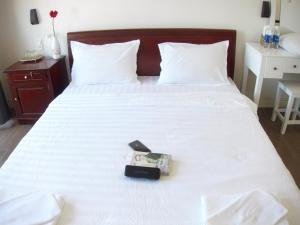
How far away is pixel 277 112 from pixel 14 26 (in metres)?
2.88

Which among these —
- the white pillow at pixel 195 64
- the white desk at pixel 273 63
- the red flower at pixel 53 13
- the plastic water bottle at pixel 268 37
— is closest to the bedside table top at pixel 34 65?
the red flower at pixel 53 13

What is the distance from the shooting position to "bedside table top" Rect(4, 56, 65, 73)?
2527 millimetres

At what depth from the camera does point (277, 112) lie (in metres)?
2.76

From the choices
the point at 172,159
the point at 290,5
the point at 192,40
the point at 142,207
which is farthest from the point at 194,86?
the point at 142,207

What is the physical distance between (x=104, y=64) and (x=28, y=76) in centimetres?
75

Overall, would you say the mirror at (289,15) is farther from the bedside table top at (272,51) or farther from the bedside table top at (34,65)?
the bedside table top at (34,65)

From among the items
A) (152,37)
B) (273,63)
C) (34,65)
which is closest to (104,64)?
(152,37)

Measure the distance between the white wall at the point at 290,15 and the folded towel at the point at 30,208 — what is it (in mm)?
2642

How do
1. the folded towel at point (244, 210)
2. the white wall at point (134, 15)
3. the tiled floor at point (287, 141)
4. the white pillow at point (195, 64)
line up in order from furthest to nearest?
the white wall at point (134, 15)
the white pillow at point (195, 64)
the tiled floor at point (287, 141)
the folded towel at point (244, 210)

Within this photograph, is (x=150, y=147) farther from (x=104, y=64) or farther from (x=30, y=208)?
(x=104, y=64)

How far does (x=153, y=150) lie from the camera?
5.12 ft

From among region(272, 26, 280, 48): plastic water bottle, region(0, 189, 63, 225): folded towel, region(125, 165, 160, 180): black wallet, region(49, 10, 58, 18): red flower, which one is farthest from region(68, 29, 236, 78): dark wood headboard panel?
region(0, 189, 63, 225): folded towel

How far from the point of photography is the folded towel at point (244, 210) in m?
1.09

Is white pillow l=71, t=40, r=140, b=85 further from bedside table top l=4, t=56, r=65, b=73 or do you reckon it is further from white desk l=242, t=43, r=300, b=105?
white desk l=242, t=43, r=300, b=105
